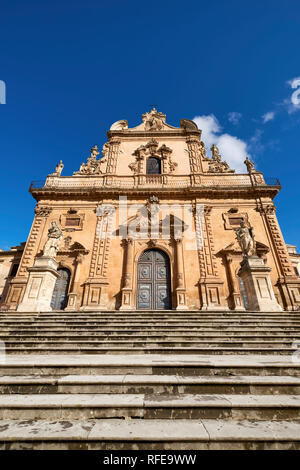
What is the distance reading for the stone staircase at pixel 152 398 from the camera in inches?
77.2

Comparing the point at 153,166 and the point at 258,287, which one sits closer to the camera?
the point at 258,287

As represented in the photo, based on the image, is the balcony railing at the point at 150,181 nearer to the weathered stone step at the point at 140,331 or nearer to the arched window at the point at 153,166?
the arched window at the point at 153,166

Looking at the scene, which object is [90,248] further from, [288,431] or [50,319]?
[288,431]

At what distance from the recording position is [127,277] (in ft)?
40.4

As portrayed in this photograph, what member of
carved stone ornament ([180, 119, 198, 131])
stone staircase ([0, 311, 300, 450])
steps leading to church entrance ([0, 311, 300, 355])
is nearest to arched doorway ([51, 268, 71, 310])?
steps leading to church entrance ([0, 311, 300, 355])

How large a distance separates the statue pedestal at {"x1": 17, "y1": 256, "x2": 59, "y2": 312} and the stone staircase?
145 inches

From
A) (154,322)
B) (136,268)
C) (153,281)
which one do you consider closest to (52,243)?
(136,268)

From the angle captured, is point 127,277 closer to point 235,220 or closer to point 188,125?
point 235,220

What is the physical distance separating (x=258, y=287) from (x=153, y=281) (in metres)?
5.73

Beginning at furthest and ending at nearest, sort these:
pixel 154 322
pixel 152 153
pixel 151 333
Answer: pixel 152 153, pixel 154 322, pixel 151 333

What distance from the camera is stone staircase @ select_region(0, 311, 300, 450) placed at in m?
1.96

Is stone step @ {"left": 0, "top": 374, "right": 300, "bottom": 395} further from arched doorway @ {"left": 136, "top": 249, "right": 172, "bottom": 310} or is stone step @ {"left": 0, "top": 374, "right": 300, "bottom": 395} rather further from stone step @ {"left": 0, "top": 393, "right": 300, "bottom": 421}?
arched doorway @ {"left": 136, "top": 249, "right": 172, "bottom": 310}

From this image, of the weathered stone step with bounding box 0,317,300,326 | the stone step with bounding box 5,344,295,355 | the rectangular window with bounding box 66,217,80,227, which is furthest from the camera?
the rectangular window with bounding box 66,217,80,227

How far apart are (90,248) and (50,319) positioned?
6.57 meters
